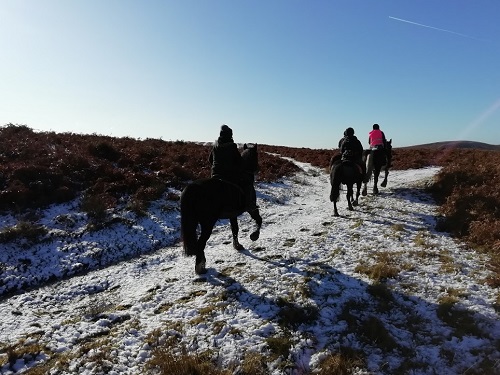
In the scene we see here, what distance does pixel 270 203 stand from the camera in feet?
53.8

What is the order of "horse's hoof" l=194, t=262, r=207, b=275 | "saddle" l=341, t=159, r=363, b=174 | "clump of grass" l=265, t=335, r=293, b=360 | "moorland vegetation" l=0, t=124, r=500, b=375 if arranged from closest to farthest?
"clump of grass" l=265, t=335, r=293, b=360, "horse's hoof" l=194, t=262, r=207, b=275, "moorland vegetation" l=0, t=124, r=500, b=375, "saddle" l=341, t=159, r=363, b=174

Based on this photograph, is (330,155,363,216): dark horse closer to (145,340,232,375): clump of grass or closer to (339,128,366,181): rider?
(339,128,366,181): rider

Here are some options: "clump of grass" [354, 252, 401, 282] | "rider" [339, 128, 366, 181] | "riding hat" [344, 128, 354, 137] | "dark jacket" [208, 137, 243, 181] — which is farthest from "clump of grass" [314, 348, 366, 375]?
"riding hat" [344, 128, 354, 137]

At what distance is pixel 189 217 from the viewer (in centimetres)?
766

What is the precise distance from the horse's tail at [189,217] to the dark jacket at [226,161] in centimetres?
126

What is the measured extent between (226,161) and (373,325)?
4964mm

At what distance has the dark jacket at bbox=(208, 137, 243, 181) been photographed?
8727 mm

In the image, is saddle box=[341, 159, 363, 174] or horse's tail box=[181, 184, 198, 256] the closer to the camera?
horse's tail box=[181, 184, 198, 256]

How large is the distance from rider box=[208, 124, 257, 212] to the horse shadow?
2.61 m

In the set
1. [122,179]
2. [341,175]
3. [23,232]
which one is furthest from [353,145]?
[23,232]

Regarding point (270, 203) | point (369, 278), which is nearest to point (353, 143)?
point (270, 203)

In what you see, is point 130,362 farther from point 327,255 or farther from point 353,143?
point 353,143

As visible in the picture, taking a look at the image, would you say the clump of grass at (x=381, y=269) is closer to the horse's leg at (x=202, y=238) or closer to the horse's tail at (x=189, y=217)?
the horse's leg at (x=202, y=238)

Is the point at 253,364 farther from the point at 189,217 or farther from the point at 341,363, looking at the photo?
the point at 189,217
